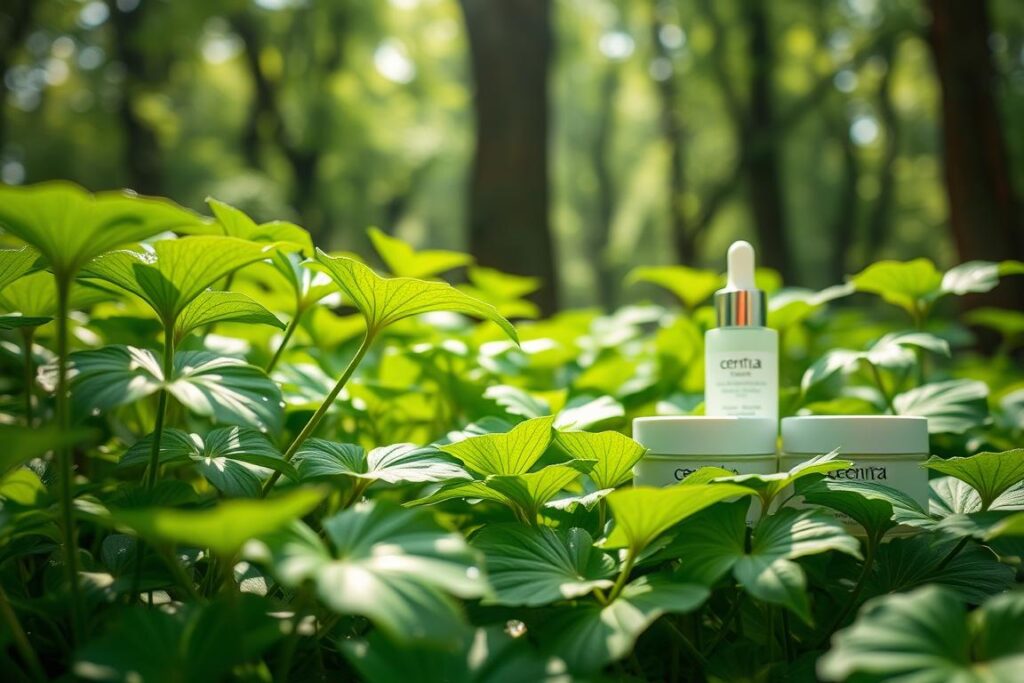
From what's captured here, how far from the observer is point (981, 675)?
0.55 meters

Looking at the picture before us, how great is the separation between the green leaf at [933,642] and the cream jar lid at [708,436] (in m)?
0.30

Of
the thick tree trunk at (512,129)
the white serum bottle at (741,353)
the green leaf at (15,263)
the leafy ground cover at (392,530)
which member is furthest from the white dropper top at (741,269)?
the thick tree trunk at (512,129)

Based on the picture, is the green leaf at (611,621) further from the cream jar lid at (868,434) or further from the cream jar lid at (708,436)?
the cream jar lid at (868,434)

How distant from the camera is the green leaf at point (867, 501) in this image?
0.80m

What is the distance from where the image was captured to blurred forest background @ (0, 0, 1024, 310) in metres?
9.05

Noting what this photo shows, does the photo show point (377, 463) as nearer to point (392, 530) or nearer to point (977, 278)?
point (392, 530)

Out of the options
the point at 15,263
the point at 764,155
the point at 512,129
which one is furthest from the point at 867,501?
the point at 764,155

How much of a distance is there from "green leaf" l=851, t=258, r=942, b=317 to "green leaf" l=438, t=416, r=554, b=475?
0.73 metres

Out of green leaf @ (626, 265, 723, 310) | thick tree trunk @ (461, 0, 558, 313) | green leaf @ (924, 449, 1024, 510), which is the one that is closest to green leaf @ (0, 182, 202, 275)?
green leaf @ (924, 449, 1024, 510)

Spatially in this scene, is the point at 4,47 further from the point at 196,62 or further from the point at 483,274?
the point at 483,274

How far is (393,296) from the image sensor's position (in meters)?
0.91

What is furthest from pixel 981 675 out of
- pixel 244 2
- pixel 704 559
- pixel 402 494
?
pixel 244 2

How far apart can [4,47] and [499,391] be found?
368 inches

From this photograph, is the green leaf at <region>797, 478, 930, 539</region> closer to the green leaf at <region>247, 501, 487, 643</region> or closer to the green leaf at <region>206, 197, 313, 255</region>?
the green leaf at <region>247, 501, 487, 643</region>
